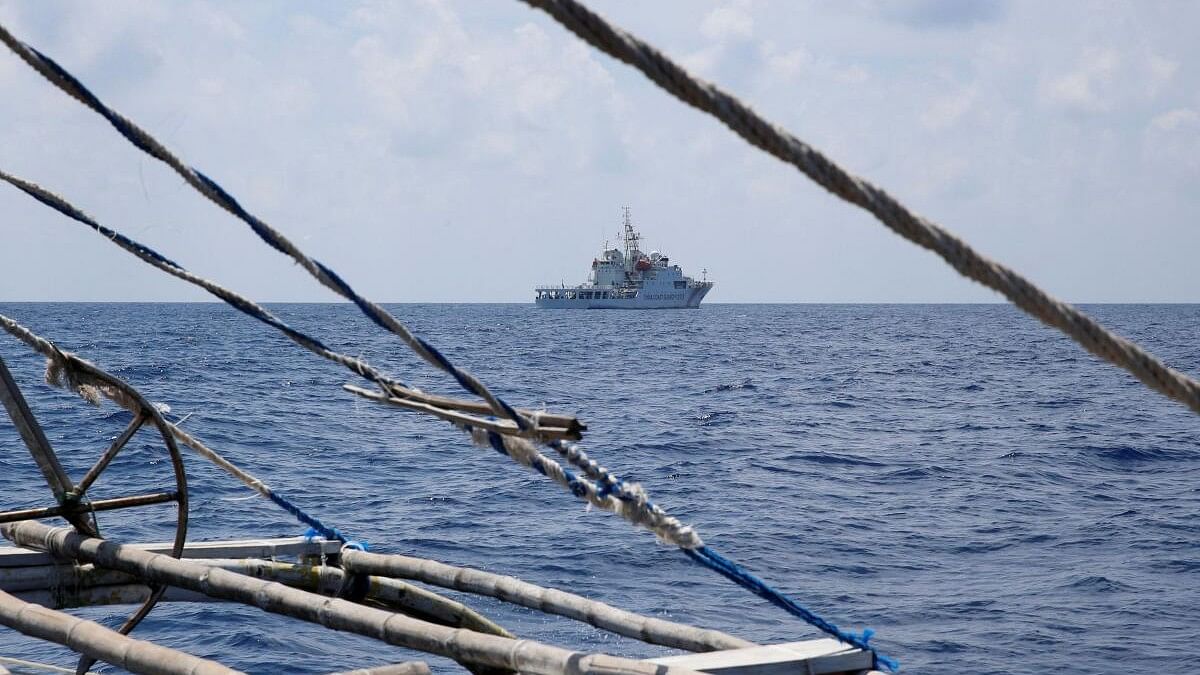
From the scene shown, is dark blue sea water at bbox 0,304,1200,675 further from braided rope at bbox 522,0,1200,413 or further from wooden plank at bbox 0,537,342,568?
braided rope at bbox 522,0,1200,413

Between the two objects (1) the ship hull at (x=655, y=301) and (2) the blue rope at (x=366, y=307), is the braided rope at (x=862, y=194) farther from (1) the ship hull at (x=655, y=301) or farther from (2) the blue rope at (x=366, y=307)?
(1) the ship hull at (x=655, y=301)

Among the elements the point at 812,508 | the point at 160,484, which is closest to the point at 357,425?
the point at 160,484

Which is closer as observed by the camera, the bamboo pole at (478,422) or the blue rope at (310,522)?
the bamboo pole at (478,422)

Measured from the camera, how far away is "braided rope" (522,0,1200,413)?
7.06ft

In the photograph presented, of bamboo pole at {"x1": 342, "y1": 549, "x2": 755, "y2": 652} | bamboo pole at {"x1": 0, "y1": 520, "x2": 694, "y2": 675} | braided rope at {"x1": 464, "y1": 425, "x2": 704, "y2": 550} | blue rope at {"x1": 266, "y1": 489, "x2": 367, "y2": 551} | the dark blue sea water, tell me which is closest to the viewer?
bamboo pole at {"x1": 0, "y1": 520, "x2": 694, "y2": 675}

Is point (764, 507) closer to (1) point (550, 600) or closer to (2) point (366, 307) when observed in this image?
(1) point (550, 600)

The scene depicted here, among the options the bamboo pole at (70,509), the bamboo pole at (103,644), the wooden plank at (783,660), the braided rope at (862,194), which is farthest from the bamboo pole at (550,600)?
the braided rope at (862,194)

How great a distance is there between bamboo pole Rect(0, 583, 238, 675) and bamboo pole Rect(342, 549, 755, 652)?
1.51 metres

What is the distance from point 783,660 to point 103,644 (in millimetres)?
2084

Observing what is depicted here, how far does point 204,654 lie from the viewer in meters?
9.27

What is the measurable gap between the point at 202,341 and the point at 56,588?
6128 centimetres

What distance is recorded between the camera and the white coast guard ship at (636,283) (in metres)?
128

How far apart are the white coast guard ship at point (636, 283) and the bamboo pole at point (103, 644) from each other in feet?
406

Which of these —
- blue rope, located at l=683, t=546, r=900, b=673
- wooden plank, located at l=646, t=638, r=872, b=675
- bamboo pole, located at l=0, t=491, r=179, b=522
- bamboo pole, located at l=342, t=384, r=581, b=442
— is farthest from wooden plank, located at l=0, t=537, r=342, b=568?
wooden plank, located at l=646, t=638, r=872, b=675
